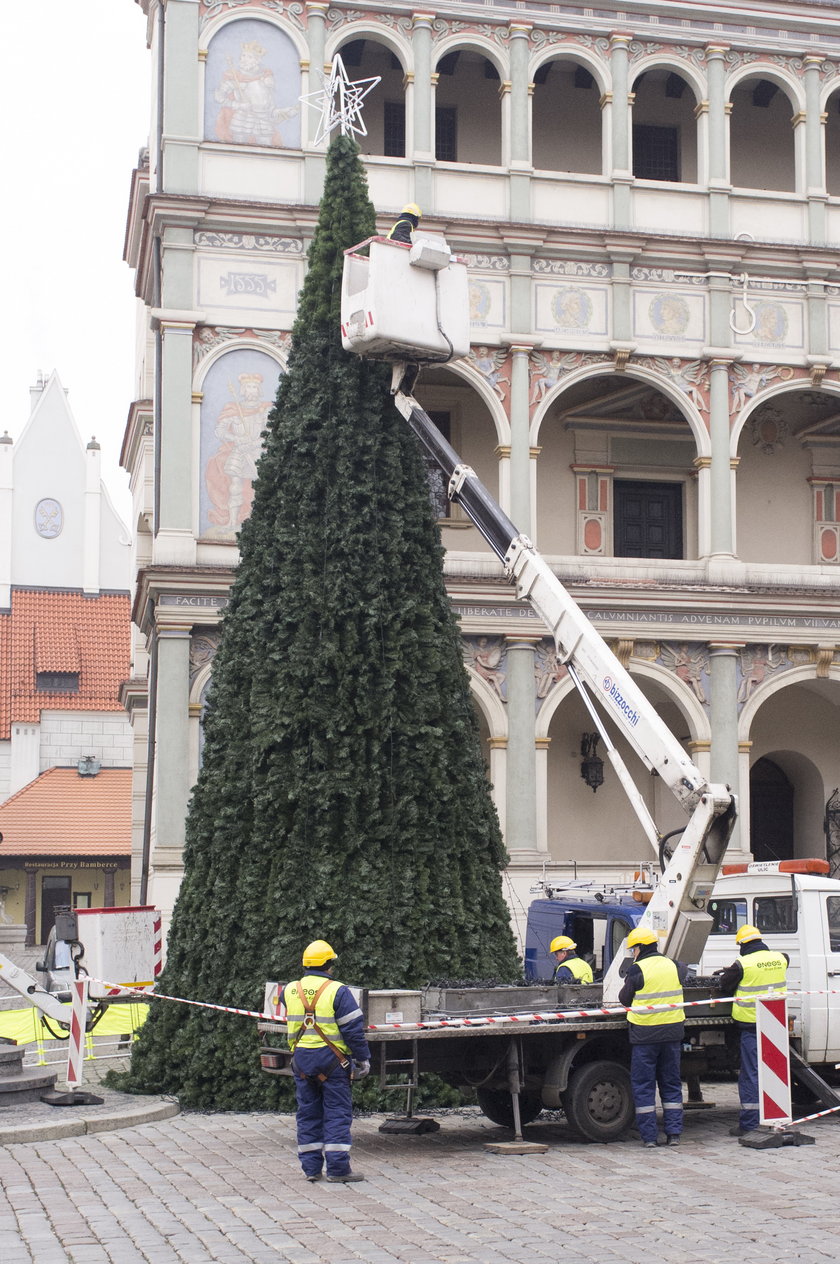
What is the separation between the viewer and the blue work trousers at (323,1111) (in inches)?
430

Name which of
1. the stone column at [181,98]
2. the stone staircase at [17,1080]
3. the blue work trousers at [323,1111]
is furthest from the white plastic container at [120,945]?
the stone column at [181,98]

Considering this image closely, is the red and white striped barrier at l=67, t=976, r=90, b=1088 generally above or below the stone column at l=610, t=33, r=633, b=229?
below

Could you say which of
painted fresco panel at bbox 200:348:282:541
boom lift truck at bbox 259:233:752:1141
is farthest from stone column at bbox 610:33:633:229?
boom lift truck at bbox 259:233:752:1141

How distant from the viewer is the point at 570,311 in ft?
88.1

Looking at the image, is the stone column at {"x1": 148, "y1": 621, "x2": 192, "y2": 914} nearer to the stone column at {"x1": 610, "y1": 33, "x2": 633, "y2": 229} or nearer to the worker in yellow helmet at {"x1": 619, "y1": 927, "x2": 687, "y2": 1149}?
the stone column at {"x1": 610, "y1": 33, "x2": 633, "y2": 229}

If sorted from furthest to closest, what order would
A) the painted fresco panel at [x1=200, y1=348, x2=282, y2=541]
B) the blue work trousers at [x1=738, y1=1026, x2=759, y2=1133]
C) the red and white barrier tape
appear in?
1. the painted fresco panel at [x1=200, y1=348, x2=282, y2=541]
2. the blue work trousers at [x1=738, y1=1026, x2=759, y2=1133]
3. the red and white barrier tape

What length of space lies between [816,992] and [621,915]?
415 cm

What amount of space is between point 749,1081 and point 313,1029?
3.62 metres

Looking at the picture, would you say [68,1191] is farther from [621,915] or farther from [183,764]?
[183,764]

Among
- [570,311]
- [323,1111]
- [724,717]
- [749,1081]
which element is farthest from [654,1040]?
[570,311]

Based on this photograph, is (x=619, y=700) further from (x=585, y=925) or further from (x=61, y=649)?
(x=61, y=649)

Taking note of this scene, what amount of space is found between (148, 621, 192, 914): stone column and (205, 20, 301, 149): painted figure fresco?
24.6 feet

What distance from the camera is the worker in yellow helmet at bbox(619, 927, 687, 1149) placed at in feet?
40.3

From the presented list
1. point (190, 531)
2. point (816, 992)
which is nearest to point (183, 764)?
point (190, 531)
